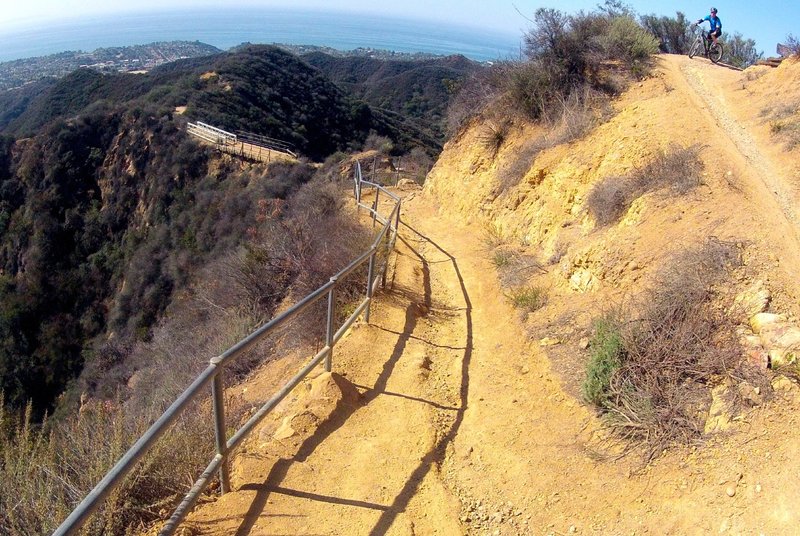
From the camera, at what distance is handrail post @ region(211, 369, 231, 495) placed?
2.81m

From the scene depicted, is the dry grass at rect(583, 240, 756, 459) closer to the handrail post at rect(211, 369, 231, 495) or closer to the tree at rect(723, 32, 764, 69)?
the handrail post at rect(211, 369, 231, 495)

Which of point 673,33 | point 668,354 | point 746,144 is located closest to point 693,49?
point 673,33

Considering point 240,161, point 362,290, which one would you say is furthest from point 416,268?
point 240,161

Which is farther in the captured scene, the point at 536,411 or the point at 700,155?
the point at 700,155

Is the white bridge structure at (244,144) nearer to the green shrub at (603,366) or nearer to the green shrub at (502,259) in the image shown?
the green shrub at (502,259)

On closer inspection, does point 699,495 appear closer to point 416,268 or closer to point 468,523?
point 468,523

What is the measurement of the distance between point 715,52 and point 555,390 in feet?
46.8

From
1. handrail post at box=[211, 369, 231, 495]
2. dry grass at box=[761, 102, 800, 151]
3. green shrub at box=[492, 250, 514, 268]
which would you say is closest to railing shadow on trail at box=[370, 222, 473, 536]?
handrail post at box=[211, 369, 231, 495]

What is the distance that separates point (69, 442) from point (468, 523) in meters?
3.04

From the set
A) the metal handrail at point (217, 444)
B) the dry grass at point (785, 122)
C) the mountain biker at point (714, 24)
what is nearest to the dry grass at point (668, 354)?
the metal handrail at point (217, 444)

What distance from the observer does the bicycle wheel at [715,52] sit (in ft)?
46.5

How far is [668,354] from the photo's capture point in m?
4.12

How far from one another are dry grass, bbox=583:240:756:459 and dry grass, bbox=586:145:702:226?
1962mm

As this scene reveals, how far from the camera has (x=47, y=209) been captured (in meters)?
31.3
